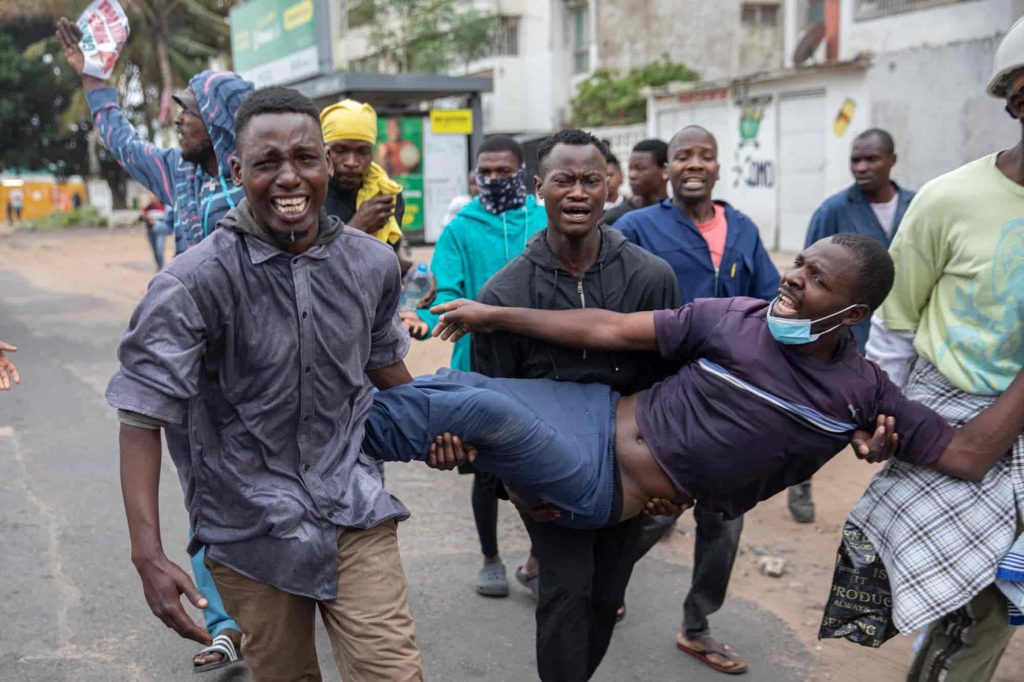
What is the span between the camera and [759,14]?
2812 cm

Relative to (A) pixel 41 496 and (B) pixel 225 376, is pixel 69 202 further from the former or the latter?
(B) pixel 225 376

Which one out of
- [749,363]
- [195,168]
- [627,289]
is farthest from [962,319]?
[195,168]

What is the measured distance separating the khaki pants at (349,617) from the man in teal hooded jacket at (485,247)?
1.76 metres

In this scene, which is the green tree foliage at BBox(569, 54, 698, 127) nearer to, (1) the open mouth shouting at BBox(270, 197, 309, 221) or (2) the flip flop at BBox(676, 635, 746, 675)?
(2) the flip flop at BBox(676, 635, 746, 675)

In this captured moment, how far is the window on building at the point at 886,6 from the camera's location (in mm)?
14625

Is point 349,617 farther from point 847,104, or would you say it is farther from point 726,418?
point 847,104

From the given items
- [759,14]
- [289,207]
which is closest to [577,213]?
[289,207]

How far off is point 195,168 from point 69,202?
178 ft

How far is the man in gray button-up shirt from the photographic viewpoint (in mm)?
2408

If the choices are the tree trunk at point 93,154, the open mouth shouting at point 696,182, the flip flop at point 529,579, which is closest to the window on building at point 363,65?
the tree trunk at point 93,154

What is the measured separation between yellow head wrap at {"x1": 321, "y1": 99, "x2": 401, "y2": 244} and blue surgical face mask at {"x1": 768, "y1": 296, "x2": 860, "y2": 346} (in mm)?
1798

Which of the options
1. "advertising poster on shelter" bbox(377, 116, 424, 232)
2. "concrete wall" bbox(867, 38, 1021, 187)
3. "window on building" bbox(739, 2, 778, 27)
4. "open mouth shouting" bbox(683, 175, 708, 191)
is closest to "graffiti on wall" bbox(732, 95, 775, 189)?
"concrete wall" bbox(867, 38, 1021, 187)

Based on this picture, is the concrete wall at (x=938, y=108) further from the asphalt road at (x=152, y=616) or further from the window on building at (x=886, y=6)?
the asphalt road at (x=152, y=616)

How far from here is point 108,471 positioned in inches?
247
